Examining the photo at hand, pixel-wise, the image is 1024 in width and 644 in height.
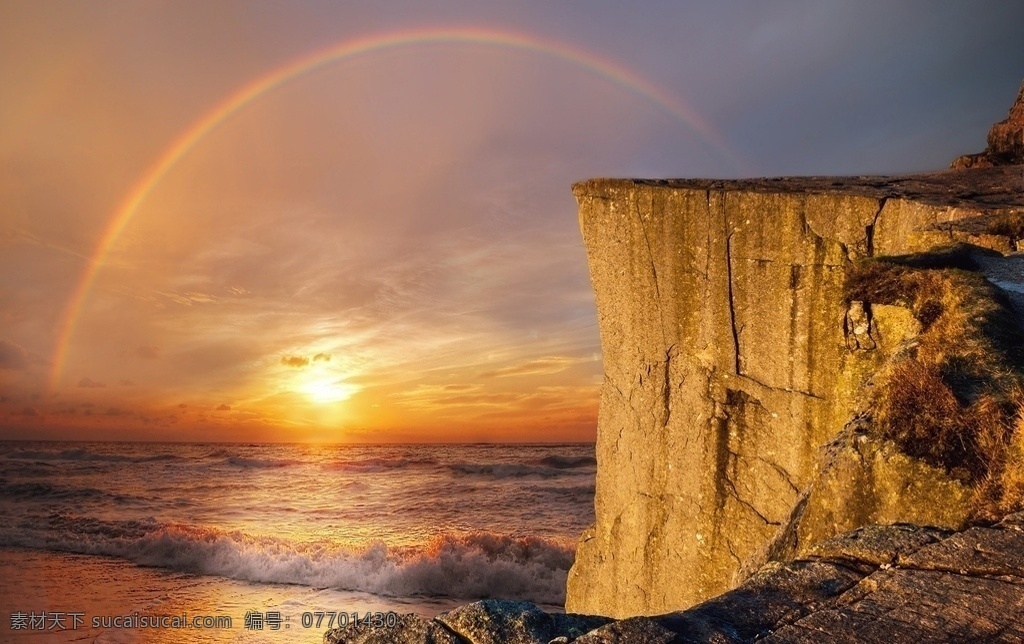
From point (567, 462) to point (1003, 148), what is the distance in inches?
1433

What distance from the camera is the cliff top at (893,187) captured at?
306 inches

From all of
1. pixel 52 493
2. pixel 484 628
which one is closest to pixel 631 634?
pixel 484 628

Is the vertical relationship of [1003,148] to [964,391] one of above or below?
above

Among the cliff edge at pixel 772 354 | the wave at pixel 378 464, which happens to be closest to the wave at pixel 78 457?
the wave at pixel 378 464

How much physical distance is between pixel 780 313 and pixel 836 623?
5.41 meters

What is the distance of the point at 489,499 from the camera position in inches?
1366

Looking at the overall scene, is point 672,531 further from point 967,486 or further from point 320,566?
point 320,566

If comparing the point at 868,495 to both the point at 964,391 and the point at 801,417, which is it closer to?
the point at 964,391

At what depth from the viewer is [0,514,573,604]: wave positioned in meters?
21.8

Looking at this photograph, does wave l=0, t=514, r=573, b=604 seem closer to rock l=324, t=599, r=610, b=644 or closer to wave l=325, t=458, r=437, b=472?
rock l=324, t=599, r=610, b=644

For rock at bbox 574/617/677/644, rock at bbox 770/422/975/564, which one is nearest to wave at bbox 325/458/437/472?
rock at bbox 770/422/975/564

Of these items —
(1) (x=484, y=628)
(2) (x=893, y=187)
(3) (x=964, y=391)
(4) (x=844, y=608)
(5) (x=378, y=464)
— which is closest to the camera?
(4) (x=844, y=608)

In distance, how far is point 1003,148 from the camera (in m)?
12.2

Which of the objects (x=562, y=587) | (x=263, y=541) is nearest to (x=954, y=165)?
(x=562, y=587)
